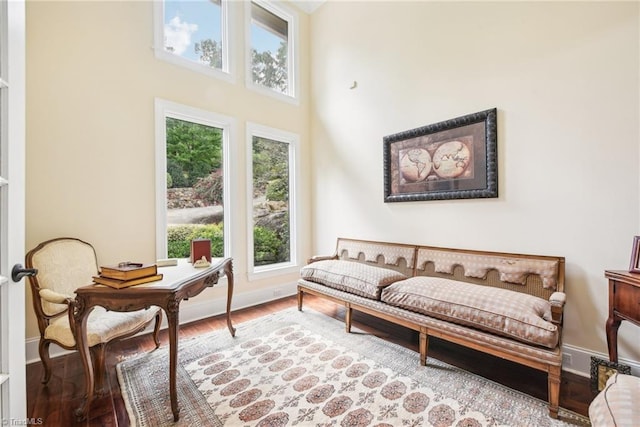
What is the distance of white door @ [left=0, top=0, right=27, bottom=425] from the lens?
3.68ft

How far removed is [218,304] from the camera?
335 cm

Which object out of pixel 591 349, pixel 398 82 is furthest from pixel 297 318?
pixel 398 82

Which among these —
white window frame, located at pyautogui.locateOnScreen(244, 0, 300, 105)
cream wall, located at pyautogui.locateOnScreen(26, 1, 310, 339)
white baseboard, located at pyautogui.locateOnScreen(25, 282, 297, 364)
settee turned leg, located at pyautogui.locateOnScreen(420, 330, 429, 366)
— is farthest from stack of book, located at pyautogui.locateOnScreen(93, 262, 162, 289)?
white window frame, located at pyautogui.locateOnScreen(244, 0, 300, 105)

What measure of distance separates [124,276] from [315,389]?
4.64 ft

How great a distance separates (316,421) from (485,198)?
90.4 inches

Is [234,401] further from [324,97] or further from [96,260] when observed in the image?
[324,97]

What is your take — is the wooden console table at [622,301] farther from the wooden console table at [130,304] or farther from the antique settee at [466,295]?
the wooden console table at [130,304]

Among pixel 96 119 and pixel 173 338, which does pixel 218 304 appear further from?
pixel 96 119

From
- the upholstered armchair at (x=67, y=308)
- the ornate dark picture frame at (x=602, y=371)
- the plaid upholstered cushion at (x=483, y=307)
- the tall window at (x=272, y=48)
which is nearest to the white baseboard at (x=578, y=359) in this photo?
the ornate dark picture frame at (x=602, y=371)

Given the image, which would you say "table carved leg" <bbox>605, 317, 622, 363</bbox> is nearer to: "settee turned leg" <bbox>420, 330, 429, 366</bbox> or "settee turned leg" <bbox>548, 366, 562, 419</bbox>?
"settee turned leg" <bbox>548, 366, 562, 419</bbox>

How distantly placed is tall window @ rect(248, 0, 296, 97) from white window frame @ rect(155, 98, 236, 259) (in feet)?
2.64

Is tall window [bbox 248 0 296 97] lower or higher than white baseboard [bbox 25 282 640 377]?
higher

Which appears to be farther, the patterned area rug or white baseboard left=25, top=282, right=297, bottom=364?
white baseboard left=25, top=282, right=297, bottom=364

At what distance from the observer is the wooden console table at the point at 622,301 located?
1598mm
